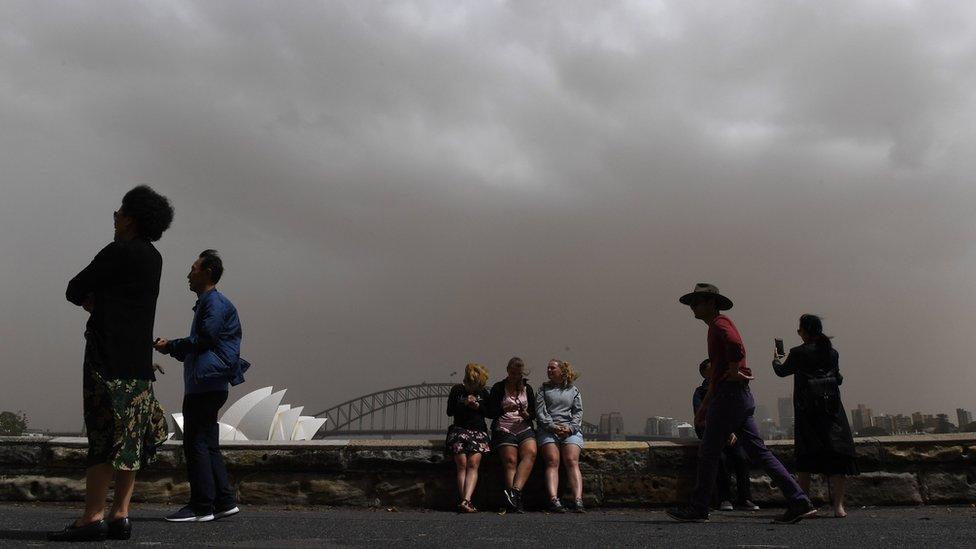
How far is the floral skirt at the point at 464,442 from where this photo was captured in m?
5.93

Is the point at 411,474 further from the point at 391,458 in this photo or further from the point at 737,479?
the point at 737,479

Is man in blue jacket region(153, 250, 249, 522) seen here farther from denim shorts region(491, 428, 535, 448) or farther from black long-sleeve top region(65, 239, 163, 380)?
denim shorts region(491, 428, 535, 448)

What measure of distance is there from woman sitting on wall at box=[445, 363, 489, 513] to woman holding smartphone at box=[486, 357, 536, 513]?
4.0 inches

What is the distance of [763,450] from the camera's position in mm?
4797

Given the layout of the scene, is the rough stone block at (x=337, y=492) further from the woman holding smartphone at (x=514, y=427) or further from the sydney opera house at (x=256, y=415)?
the sydney opera house at (x=256, y=415)

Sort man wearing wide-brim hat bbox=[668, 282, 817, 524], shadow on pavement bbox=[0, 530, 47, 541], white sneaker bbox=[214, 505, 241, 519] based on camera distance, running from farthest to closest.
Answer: man wearing wide-brim hat bbox=[668, 282, 817, 524]
white sneaker bbox=[214, 505, 241, 519]
shadow on pavement bbox=[0, 530, 47, 541]

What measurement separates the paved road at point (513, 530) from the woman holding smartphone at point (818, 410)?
1.22 feet

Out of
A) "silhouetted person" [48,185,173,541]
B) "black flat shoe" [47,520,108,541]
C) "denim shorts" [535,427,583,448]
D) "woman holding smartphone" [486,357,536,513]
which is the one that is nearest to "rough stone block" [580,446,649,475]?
"denim shorts" [535,427,583,448]

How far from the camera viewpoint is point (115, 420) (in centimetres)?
340

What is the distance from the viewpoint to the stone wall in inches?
233

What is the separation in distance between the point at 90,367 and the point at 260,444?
2.74 m

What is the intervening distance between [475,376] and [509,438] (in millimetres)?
588

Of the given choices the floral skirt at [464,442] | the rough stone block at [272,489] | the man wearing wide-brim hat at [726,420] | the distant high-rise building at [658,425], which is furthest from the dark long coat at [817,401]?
the distant high-rise building at [658,425]

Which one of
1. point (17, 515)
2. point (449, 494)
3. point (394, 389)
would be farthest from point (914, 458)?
point (394, 389)
